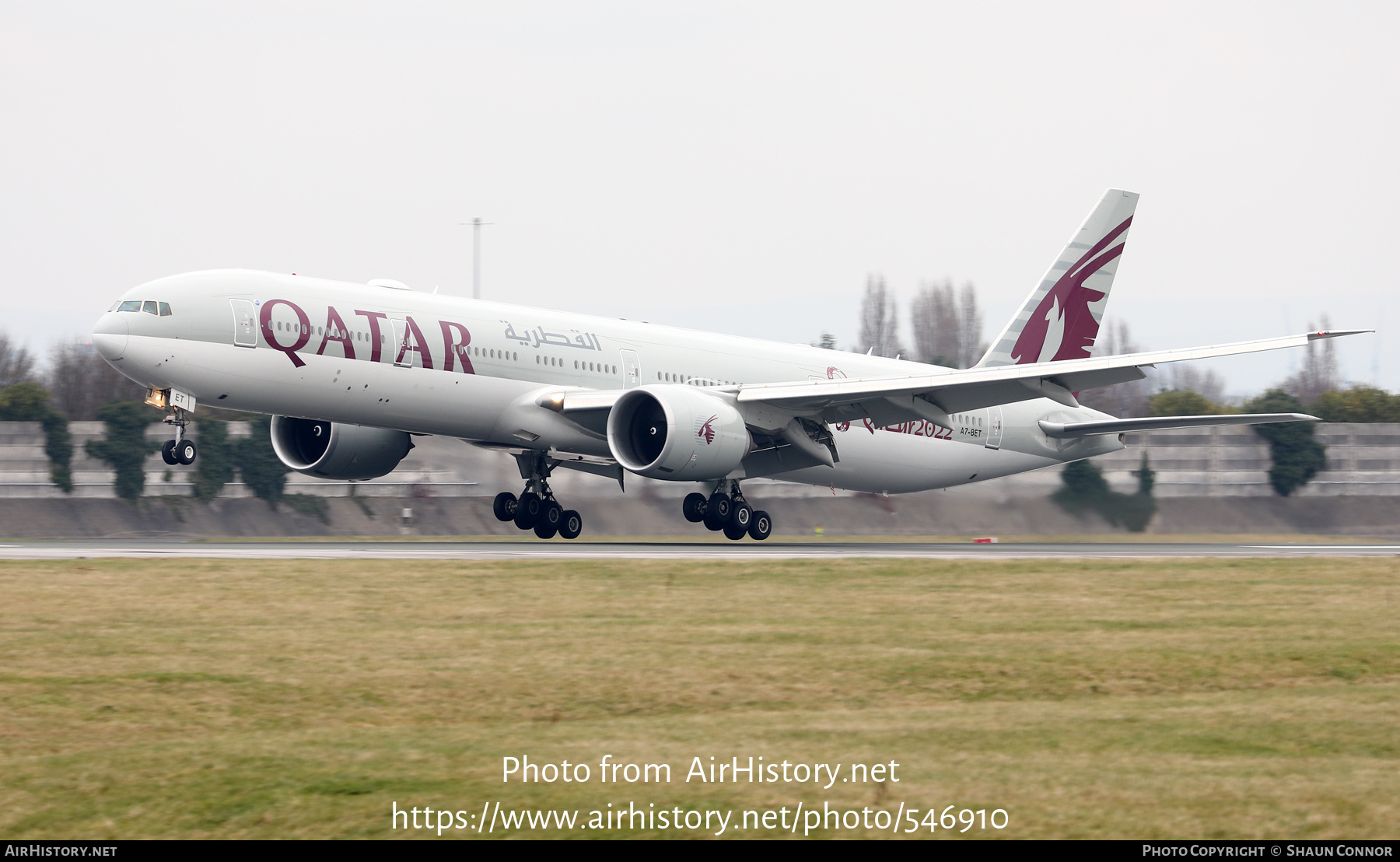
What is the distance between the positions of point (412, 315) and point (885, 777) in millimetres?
20576

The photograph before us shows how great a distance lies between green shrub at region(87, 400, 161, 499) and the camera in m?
37.1

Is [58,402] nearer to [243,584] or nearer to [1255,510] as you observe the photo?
[243,584]

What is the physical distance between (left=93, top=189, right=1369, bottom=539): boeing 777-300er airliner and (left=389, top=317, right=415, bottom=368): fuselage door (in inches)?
0.9

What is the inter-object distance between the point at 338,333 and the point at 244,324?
65.0 inches

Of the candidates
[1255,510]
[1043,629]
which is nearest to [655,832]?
[1043,629]

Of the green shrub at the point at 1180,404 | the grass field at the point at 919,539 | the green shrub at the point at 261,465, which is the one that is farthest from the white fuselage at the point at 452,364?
the green shrub at the point at 1180,404

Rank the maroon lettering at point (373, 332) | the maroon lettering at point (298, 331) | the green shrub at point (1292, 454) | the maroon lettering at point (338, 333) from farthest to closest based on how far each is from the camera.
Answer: the green shrub at point (1292, 454)
the maroon lettering at point (373, 332)
the maroon lettering at point (338, 333)
the maroon lettering at point (298, 331)

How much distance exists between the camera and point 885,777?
785 centimetres

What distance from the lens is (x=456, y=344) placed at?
89.4 feet

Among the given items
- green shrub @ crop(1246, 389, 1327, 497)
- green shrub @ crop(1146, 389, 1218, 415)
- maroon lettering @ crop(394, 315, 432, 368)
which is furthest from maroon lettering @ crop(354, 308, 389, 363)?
green shrub @ crop(1146, 389, 1218, 415)

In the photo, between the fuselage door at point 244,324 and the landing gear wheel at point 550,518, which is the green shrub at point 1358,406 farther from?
the fuselage door at point 244,324

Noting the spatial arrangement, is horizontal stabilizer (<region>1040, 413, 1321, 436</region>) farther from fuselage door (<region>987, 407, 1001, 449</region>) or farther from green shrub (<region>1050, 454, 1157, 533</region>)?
fuselage door (<region>987, 407, 1001, 449</region>)

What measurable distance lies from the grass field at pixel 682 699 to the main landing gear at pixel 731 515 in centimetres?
1220

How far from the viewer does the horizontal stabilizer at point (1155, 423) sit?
2825cm
